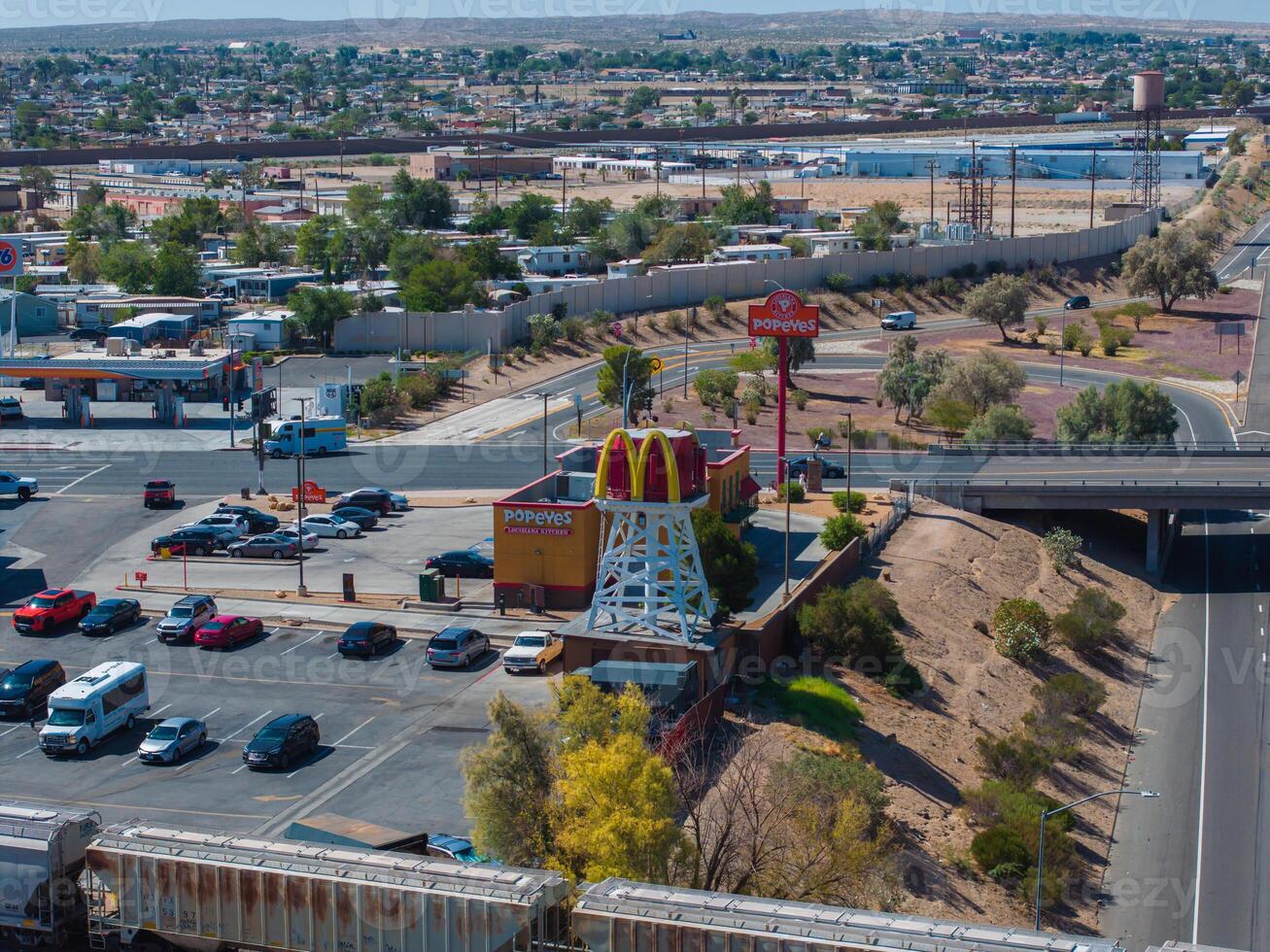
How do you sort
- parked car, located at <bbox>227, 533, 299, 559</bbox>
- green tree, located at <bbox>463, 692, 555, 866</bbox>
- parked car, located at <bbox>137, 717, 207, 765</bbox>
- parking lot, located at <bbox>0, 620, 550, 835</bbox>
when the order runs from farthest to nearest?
parked car, located at <bbox>227, 533, 299, 559</bbox>, parked car, located at <bbox>137, 717, 207, 765</bbox>, parking lot, located at <bbox>0, 620, 550, 835</bbox>, green tree, located at <bbox>463, 692, 555, 866</bbox>

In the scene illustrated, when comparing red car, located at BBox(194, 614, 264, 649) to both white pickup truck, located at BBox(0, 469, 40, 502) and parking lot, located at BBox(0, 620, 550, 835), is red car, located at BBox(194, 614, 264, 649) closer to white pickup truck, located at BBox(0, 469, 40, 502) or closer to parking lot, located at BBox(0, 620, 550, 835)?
parking lot, located at BBox(0, 620, 550, 835)

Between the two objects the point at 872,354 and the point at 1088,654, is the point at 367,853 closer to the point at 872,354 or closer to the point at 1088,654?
the point at 1088,654

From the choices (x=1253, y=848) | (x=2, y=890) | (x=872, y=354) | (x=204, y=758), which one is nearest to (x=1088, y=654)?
(x=1253, y=848)

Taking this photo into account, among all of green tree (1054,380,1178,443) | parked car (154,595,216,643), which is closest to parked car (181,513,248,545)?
parked car (154,595,216,643)

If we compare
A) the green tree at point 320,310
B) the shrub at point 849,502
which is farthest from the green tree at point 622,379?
the green tree at point 320,310

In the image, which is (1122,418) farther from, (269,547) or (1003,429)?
(269,547)

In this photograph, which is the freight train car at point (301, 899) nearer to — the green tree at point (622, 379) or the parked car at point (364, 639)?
the parked car at point (364, 639)

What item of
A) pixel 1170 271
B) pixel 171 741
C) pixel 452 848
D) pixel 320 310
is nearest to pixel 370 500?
pixel 171 741
